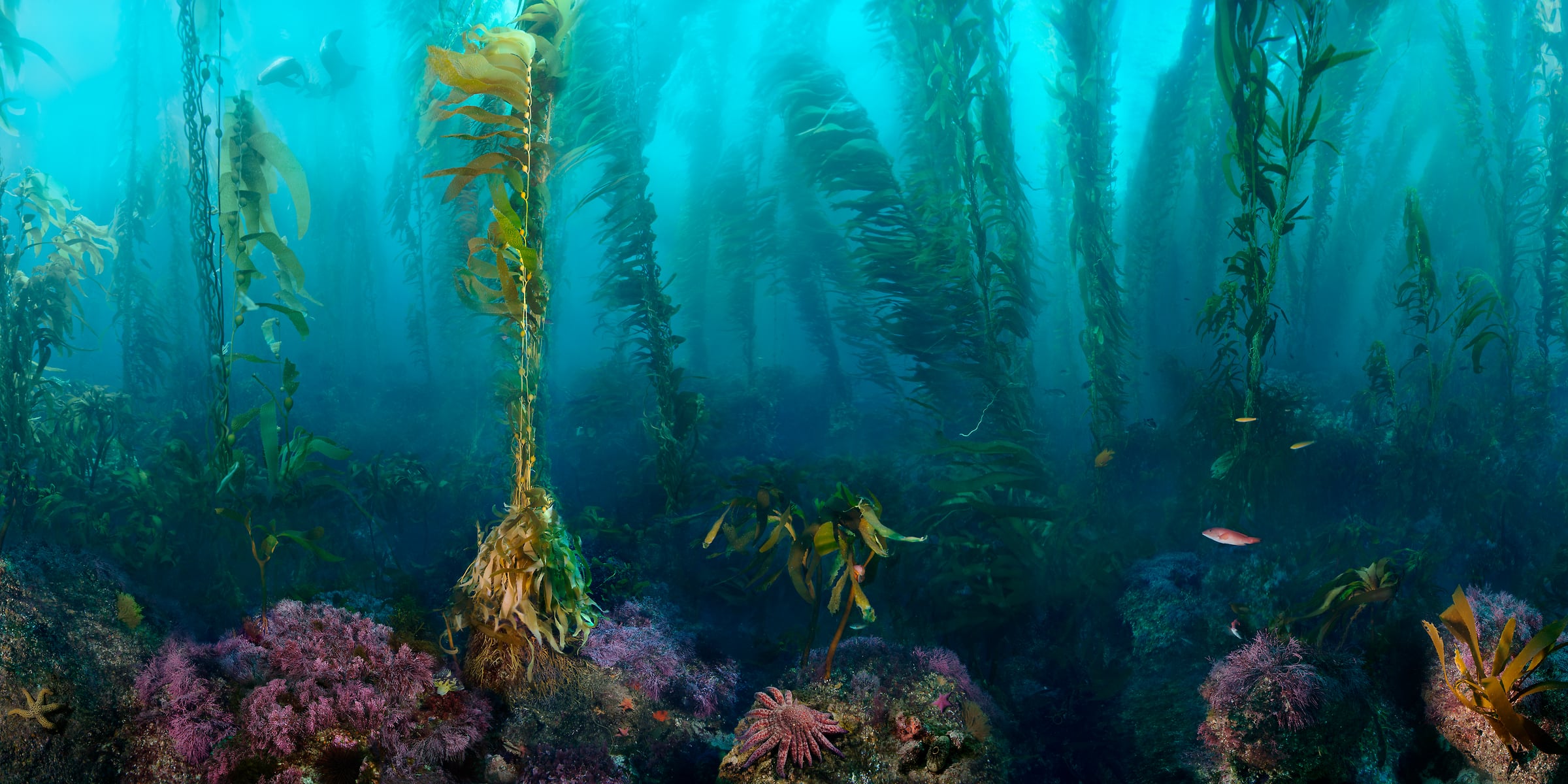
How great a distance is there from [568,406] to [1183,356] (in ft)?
32.9

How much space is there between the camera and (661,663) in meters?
2.96

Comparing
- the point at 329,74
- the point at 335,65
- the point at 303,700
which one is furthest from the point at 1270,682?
the point at 329,74

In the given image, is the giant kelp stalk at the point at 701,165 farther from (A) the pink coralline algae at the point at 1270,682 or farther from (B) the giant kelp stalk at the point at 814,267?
(A) the pink coralline algae at the point at 1270,682

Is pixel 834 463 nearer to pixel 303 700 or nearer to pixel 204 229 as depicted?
pixel 303 700

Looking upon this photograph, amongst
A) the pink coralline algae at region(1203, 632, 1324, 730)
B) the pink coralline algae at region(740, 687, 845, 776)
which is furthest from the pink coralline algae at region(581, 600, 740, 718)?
the pink coralline algae at region(1203, 632, 1324, 730)

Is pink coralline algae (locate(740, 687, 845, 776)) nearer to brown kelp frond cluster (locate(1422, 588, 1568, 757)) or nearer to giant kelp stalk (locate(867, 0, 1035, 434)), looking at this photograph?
brown kelp frond cluster (locate(1422, 588, 1568, 757))

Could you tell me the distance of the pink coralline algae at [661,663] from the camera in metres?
2.84

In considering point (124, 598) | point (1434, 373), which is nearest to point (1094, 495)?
point (1434, 373)

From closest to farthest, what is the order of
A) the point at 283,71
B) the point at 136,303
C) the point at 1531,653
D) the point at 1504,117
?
1. the point at 1531,653
2. the point at 136,303
3. the point at 1504,117
4. the point at 283,71

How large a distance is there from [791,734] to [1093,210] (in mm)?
6068

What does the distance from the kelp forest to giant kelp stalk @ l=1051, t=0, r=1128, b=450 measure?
6cm

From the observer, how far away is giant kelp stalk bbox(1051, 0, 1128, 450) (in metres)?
5.86

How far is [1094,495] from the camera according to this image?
222 inches

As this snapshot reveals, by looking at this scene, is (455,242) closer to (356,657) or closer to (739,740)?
(356,657)
